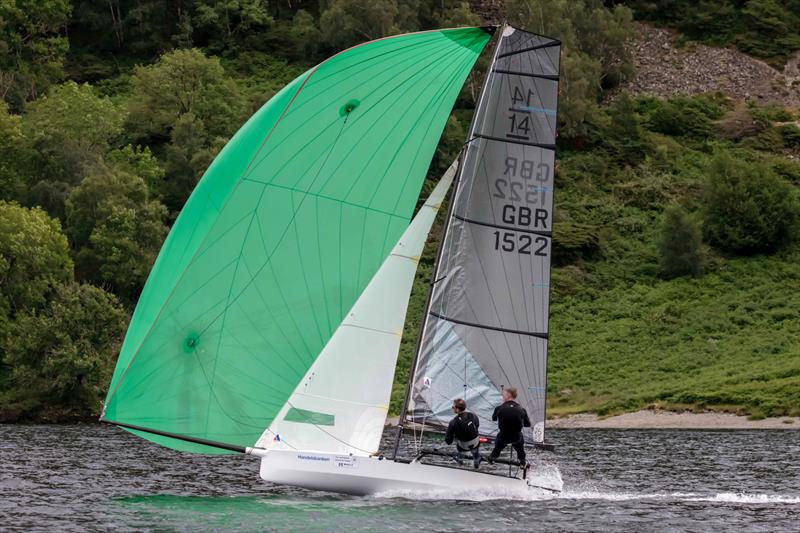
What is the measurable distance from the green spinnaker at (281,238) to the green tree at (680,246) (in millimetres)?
50255

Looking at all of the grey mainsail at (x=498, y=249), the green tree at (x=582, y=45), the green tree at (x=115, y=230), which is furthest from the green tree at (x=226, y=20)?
the grey mainsail at (x=498, y=249)

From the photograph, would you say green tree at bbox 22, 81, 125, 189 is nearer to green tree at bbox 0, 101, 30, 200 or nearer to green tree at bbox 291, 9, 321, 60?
green tree at bbox 0, 101, 30, 200

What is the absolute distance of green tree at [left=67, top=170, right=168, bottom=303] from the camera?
65.6 metres

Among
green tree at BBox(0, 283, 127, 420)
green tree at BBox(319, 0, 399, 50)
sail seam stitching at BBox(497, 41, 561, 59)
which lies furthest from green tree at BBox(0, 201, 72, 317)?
sail seam stitching at BBox(497, 41, 561, 59)

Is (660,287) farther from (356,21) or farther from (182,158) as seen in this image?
(356,21)

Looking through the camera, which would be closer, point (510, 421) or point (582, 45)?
point (510, 421)

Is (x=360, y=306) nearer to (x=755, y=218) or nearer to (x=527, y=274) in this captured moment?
(x=527, y=274)

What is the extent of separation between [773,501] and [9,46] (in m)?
77.3

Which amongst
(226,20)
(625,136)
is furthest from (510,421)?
(226,20)

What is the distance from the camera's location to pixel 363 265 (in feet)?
85.9

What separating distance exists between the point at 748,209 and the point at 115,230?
37448mm

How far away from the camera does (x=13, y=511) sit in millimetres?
26031

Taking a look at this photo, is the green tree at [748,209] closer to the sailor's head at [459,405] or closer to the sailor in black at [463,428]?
the sailor in black at [463,428]

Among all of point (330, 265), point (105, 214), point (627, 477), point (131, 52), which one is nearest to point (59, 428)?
point (105, 214)
